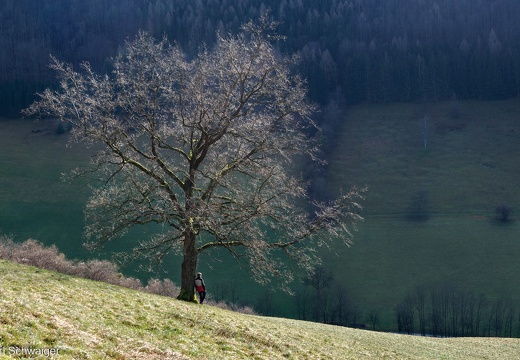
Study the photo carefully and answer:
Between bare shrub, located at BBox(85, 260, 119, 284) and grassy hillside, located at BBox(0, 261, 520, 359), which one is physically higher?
bare shrub, located at BBox(85, 260, 119, 284)

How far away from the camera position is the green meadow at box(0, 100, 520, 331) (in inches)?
3095

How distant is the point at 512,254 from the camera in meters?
81.8

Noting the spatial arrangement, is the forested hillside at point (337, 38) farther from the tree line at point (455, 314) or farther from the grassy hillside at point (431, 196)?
the tree line at point (455, 314)

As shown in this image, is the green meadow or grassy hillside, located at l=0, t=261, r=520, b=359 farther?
the green meadow

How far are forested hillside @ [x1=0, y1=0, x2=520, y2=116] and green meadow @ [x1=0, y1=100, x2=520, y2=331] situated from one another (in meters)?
10.1

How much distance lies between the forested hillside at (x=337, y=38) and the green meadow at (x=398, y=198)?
10.1m

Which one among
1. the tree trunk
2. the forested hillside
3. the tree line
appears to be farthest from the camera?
the forested hillside

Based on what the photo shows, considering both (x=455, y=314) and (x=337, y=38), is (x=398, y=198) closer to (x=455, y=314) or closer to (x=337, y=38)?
(x=455, y=314)

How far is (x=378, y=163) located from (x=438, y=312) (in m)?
49.0

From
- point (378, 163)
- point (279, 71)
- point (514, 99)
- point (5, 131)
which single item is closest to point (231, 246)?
point (279, 71)

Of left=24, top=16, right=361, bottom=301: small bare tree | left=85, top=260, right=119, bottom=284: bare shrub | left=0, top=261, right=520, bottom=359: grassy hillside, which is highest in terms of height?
left=24, top=16, right=361, bottom=301: small bare tree

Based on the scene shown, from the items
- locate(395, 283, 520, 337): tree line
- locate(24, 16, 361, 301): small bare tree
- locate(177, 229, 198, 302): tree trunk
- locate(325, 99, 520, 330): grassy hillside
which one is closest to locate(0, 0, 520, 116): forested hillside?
locate(325, 99, 520, 330): grassy hillside

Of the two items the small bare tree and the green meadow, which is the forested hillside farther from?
the small bare tree

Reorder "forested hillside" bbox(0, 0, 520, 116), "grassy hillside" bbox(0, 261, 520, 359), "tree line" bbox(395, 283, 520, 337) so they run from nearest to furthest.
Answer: "grassy hillside" bbox(0, 261, 520, 359), "tree line" bbox(395, 283, 520, 337), "forested hillside" bbox(0, 0, 520, 116)
